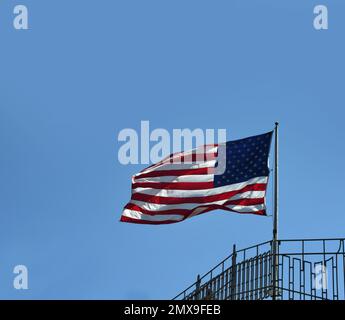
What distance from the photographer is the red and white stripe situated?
89.1 ft

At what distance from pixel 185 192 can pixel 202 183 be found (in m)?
0.49

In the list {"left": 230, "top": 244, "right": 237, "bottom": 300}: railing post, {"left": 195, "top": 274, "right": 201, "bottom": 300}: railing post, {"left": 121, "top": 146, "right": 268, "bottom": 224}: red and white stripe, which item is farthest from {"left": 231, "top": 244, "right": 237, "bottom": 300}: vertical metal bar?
{"left": 195, "top": 274, "right": 201, "bottom": 300}: railing post

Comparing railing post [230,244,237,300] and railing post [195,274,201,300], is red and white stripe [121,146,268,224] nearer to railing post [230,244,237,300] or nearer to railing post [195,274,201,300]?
railing post [230,244,237,300]

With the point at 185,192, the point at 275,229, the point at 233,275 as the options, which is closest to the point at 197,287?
the point at 233,275

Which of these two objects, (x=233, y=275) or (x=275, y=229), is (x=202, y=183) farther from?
(x=275, y=229)

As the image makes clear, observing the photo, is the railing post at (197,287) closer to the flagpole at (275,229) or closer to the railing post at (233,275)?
the railing post at (233,275)

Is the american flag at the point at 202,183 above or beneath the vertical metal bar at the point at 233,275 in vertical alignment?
above

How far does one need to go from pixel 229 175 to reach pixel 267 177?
96cm

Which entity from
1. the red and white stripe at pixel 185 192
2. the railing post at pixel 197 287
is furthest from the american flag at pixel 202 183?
the railing post at pixel 197 287

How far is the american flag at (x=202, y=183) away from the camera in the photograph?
27.2 metres

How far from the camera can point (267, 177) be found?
1080 inches
